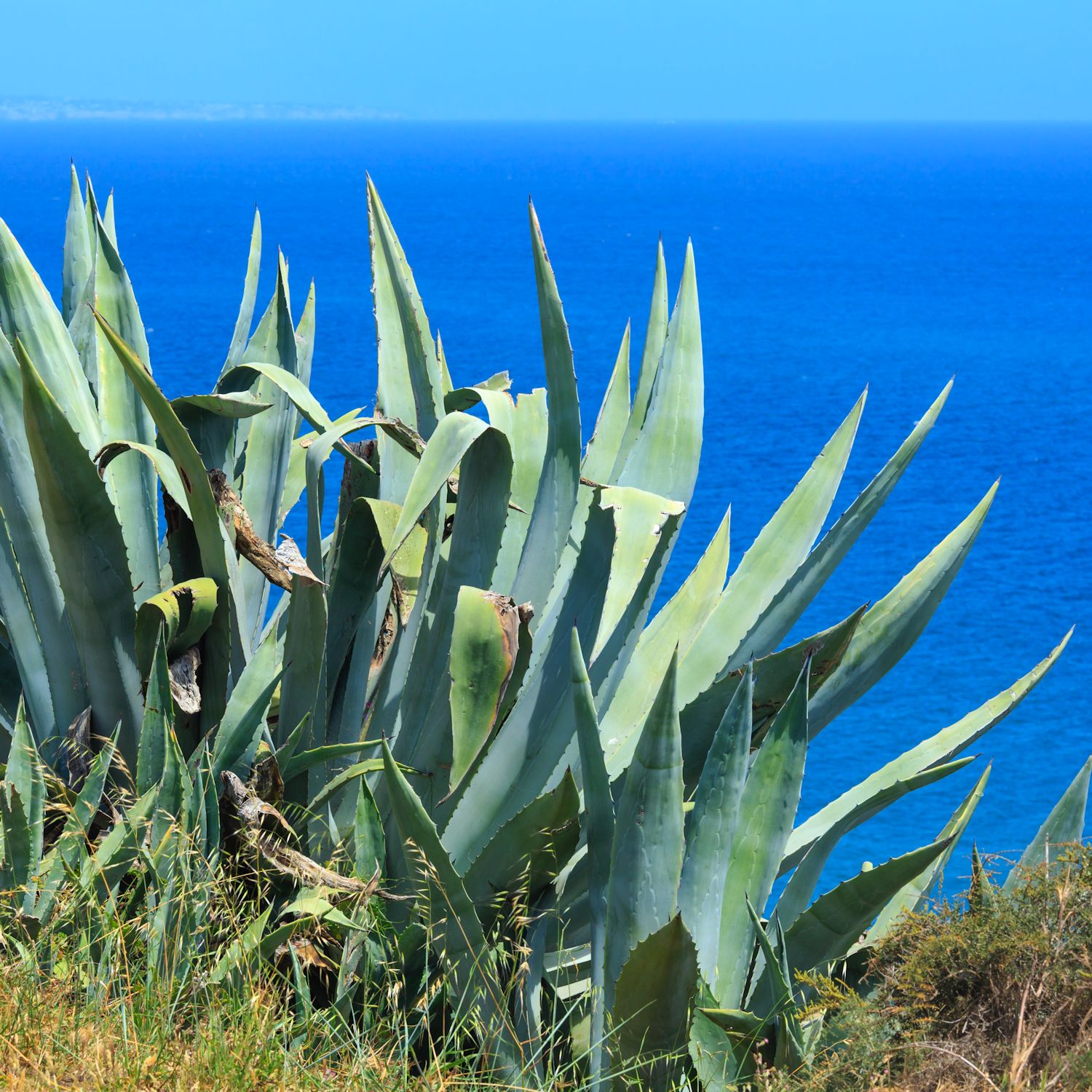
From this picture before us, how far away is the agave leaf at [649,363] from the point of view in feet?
6.64

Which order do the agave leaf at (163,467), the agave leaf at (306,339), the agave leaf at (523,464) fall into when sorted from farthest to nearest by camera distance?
the agave leaf at (306,339), the agave leaf at (523,464), the agave leaf at (163,467)

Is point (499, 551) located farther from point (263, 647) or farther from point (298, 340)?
point (298, 340)

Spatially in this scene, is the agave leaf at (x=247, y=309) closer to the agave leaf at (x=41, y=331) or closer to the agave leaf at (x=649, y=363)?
the agave leaf at (x=41, y=331)

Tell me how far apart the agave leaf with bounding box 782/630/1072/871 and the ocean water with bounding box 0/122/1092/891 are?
0.16 metres

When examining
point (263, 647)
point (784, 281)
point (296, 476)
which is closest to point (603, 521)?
point (263, 647)

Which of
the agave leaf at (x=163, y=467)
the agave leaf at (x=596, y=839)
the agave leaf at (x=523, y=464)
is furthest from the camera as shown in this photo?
the agave leaf at (x=523, y=464)

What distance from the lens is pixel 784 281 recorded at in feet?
56.0

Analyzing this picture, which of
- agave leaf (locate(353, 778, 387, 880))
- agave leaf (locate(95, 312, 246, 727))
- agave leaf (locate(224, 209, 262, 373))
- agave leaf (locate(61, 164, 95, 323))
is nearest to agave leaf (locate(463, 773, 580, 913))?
agave leaf (locate(353, 778, 387, 880))

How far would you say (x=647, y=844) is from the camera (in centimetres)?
141

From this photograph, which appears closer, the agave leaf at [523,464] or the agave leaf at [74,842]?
the agave leaf at [74,842]

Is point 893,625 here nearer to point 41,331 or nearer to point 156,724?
point 156,724

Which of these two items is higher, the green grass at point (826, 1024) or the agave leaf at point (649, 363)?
the agave leaf at point (649, 363)

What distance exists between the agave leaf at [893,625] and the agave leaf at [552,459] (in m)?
0.42

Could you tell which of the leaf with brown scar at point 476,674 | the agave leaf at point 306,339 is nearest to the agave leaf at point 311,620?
the leaf with brown scar at point 476,674
